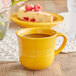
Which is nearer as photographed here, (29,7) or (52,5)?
(29,7)

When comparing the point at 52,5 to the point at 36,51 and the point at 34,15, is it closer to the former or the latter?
the point at 34,15

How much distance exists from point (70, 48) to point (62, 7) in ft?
2.67

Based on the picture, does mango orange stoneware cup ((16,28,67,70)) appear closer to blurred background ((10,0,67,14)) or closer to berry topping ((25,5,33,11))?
berry topping ((25,5,33,11))


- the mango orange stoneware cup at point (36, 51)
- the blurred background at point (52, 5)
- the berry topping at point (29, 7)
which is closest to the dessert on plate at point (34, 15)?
the berry topping at point (29, 7)

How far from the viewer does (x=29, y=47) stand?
26.2 inches

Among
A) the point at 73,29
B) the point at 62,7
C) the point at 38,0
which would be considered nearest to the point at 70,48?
the point at 73,29

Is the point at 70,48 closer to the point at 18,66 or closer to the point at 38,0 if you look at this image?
the point at 18,66

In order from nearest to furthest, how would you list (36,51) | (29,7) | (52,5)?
1. (36,51)
2. (29,7)
3. (52,5)

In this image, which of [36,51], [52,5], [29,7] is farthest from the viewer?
[52,5]

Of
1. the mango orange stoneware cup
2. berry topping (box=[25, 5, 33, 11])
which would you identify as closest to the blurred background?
berry topping (box=[25, 5, 33, 11])

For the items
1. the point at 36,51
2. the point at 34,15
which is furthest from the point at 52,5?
the point at 36,51

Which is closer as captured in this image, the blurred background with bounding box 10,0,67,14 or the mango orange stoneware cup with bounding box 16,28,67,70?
the mango orange stoneware cup with bounding box 16,28,67,70

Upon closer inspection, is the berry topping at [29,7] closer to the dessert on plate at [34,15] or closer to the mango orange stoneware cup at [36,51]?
the dessert on plate at [34,15]

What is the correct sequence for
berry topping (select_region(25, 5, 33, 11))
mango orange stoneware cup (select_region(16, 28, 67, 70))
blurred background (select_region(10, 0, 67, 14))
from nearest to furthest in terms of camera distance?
mango orange stoneware cup (select_region(16, 28, 67, 70)) → berry topping (select_region(25, 5, 33, 11)) → blurred background (select_region(10, 0, 67, 14))
